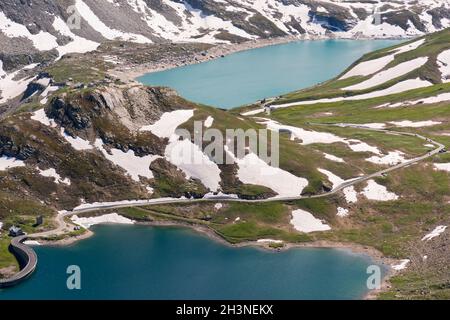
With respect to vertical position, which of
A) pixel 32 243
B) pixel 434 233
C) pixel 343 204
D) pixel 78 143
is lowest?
pixel 32 243

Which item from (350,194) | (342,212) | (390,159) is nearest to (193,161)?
Answer: (342,212)

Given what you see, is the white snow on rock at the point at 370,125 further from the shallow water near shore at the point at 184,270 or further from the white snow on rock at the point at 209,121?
the shallow water near shore at the point at 184,270

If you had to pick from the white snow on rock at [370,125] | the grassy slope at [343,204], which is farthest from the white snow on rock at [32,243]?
the white snow on rock at [370,125]

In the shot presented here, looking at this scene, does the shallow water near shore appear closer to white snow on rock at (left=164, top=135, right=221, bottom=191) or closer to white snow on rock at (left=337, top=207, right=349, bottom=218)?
white snow on rock at (left=337, top=207, right=349, bottom=218)

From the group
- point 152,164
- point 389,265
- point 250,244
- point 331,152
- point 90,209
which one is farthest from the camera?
point 331,152

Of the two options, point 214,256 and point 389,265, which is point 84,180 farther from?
point 389,265

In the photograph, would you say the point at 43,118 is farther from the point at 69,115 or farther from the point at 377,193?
the point at 377,193

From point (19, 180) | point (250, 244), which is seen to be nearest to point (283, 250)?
point (250, 244)
